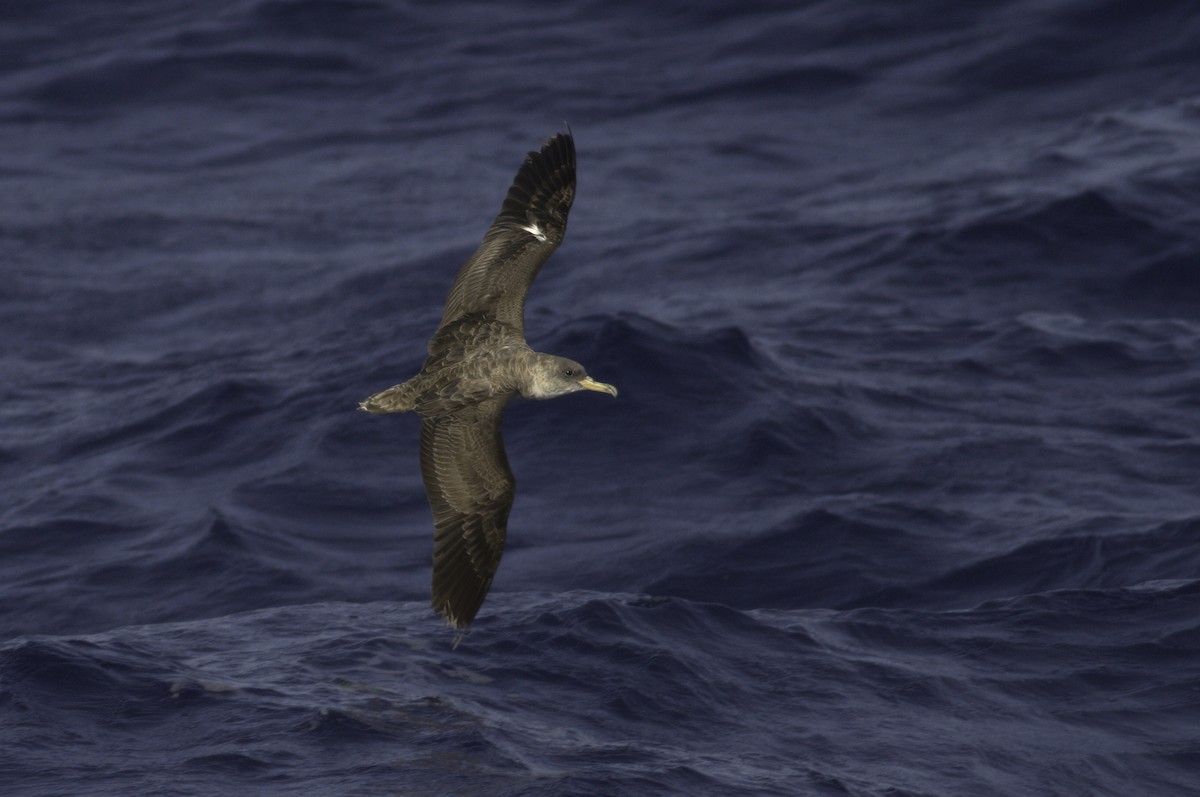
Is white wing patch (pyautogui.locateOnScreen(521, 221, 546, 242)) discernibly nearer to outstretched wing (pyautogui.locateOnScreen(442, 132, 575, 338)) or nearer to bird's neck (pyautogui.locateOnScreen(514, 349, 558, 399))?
outstretched wing (pyautogui.locateOnScreen(442, 132, 575, 338))

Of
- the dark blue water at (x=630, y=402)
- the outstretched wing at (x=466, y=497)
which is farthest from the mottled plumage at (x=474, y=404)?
the dark blue water at (x=630, y=402)

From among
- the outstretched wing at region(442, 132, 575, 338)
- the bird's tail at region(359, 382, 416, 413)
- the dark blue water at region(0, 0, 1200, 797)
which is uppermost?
the outstretched wing at region(442, 132, 575, 338)

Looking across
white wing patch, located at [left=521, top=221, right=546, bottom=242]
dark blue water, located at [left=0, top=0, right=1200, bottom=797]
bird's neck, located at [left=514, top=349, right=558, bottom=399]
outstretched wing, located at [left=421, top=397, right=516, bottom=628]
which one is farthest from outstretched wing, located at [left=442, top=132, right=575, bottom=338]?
dark blue water, located at [left=0, top=0, right=1200, bottom=797]

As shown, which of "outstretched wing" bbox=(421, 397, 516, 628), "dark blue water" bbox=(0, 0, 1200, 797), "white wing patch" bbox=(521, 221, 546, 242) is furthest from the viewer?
"white wing patch" bbox=(521, 221, 546, 242)

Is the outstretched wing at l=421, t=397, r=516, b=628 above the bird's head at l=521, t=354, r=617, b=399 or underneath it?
underneath

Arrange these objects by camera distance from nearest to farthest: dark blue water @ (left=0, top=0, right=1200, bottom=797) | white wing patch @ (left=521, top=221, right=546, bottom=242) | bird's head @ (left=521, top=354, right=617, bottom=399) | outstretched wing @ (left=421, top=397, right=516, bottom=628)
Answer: outstretched wing @ (left=421, top=397, right=516, bottom=628) → bird's head @ (left=521, top=354, right=617, bottom=399) → dark blue water @ (left=0, top=0, right=1200, bottom=797) → white wing patch @ (left=521, top=221, right=546, bottom=242)

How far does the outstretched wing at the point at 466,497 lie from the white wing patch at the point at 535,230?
1293mm

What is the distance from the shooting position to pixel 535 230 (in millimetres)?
11289

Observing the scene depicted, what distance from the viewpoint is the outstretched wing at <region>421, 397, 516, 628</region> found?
10.3m

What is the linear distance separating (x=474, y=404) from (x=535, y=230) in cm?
139

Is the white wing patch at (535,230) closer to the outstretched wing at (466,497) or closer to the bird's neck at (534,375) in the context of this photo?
→ the bird's neck at (534,375)

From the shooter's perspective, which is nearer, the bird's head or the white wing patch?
the bird's head

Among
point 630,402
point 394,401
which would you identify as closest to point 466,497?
point 394,401

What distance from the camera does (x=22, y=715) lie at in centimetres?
1080
